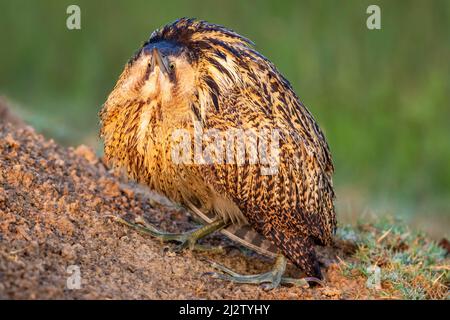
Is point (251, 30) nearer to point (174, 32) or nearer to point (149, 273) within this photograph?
point (174, 32)

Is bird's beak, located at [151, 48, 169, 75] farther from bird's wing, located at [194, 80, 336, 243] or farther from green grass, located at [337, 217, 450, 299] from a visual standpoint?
green grass, located at [337, 217, 450, 299]

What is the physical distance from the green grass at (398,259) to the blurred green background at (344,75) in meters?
2.36

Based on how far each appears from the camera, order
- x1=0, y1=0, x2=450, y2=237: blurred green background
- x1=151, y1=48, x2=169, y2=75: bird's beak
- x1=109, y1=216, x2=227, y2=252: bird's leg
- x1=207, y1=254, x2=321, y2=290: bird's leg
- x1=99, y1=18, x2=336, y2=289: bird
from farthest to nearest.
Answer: x1=0, y1=0, x2=450, y2=237: blurred green background, x1=109, y1=216, x2=227, y2=252: bird's leg, x1=207, y1=254, x2=321, y2=290: bird's leg, x1=99, y1=18, x2=336, y2=289: bird, x1=151, y1=48, x2=169, y2=75: bird's beak

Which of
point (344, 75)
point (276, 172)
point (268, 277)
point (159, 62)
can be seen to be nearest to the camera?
point (159, 62)

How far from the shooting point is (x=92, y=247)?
527cm

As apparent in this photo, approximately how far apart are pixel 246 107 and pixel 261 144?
0.83 ft

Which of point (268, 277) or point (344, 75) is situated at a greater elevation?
point (344, 75)

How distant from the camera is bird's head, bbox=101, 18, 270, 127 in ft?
17.3

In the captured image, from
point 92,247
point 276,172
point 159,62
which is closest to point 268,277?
point 276,172

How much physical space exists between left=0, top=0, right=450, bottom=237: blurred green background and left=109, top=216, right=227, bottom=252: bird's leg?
368 cm

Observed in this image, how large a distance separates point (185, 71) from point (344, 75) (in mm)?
5515

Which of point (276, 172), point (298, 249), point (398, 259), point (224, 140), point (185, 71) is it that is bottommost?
point (398, 259)

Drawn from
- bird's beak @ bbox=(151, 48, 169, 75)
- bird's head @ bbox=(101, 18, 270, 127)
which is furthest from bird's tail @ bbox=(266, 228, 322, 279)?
bird's beak @ bbox=(151, 48, 169, 75)

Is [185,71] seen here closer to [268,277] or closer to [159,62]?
[159,62]
